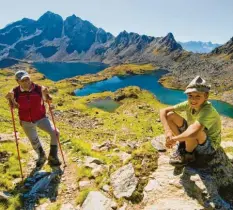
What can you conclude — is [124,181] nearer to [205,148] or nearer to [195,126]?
[205,148]

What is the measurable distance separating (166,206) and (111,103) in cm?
10588

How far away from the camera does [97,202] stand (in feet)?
31.8

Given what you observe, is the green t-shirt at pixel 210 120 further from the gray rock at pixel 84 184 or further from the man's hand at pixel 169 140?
the gray rock at pixel 84 184

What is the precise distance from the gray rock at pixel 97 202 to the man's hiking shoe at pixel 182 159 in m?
2.50

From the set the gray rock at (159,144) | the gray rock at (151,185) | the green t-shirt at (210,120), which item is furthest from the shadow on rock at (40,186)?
the green t-shirt at (210,120)

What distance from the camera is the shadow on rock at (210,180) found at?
8.70 meters

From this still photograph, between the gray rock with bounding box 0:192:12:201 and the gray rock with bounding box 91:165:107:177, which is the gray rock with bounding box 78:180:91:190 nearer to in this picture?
the gray rock with bounding box 91:165:107:177

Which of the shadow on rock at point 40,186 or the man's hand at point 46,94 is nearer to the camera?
the shadow on rock at point 40,186

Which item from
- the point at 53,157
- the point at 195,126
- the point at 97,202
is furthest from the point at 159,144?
the point at 53,157

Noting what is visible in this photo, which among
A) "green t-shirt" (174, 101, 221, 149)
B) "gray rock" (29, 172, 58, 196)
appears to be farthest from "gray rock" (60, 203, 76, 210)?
"green t-shirt" (174, 101, 221, 149)

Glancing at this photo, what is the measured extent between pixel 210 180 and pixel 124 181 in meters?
3.01

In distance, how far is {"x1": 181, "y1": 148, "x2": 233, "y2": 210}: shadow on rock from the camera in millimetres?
8703

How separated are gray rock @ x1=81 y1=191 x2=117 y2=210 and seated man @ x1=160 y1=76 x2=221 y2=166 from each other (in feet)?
8.48

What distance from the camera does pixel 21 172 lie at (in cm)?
1225
